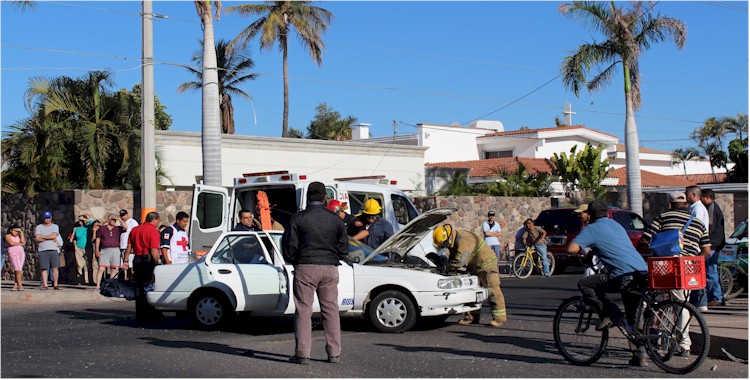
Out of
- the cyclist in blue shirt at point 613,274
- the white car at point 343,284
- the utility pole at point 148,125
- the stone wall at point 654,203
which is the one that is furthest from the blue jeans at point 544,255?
the cyclist in blue shirt at point 613,274

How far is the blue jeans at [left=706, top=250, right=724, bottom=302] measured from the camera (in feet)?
41.8

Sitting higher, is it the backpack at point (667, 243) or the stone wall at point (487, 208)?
the stone wall at point (487, 208)

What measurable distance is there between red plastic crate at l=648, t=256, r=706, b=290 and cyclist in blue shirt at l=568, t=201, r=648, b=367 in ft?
0.85

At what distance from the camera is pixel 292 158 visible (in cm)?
3516

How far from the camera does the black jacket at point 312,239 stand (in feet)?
29.4

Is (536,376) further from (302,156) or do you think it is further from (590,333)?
(302,156)

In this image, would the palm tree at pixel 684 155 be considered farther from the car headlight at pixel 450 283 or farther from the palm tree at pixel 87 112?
the car headlight at pixel 450 283

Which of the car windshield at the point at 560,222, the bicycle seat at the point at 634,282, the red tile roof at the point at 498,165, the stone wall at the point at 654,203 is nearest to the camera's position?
the bicycle seat at the point at 634,282

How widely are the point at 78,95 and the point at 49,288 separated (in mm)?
7940

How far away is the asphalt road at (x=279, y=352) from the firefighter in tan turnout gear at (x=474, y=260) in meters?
0.31

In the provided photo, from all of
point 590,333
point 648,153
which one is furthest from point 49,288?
point 648,153

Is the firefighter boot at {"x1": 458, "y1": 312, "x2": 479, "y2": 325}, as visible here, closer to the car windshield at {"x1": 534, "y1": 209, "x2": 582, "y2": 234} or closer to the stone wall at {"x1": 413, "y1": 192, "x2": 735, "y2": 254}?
the car windshield at {"x1": 534, "y1": 209, "x2": 582, "y2": 234}

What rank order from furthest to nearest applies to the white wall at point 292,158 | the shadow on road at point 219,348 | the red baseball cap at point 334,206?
the white wall at point 292,158 → the red baseball cap at point 334,206 → the shadow on road at point 219,348

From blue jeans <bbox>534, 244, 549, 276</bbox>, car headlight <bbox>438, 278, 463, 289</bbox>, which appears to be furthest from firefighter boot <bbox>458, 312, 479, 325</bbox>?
blue jeans <bbox>534, 244, 549, 276</bbox>
